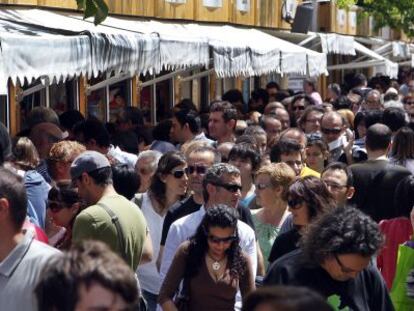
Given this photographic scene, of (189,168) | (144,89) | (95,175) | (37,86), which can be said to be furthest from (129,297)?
(144,89)

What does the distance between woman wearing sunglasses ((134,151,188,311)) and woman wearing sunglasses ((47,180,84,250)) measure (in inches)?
32.9

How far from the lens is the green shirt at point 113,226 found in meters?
6.68

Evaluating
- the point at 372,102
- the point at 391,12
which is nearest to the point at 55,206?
the point at 372,102

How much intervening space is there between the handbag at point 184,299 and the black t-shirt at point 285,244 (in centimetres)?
52

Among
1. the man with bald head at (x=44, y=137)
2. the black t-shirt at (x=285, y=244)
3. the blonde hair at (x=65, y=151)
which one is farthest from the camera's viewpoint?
the man with bald head at (x=44, y=137)

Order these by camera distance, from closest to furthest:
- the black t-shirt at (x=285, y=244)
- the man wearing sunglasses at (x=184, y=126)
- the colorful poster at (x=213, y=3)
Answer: the black t-shirt at (x=285, y=244) → the man wearing sunglasses at (x=184, y=126) → the colorful poster at (x=213, y=3)

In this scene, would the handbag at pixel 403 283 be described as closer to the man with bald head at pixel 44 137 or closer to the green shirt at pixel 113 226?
the green shirt at pixel 113 226

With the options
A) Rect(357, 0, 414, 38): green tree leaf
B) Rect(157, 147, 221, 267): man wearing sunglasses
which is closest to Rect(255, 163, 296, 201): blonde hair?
Rect(157, 147, 221, 267): man wearing sunglasses

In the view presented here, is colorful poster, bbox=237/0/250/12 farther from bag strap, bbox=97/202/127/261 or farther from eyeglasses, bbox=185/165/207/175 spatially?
bag strap, bbox=97/202/127/261

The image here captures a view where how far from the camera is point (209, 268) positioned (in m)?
6.76

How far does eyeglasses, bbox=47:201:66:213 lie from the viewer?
7.79 meters

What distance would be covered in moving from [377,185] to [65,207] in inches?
128

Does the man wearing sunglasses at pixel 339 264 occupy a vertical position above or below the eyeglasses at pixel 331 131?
above

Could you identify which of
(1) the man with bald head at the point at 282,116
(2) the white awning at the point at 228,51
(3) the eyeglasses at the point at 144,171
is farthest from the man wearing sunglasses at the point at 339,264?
(1) the man with bald head at the point at 282,116
